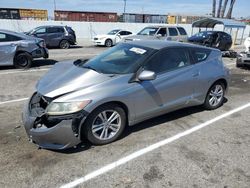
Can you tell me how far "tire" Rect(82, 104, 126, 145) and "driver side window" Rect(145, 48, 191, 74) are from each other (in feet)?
3.07

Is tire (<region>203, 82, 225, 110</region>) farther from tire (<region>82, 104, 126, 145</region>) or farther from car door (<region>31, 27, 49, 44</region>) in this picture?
car door (<region>31, 27, 49, 44</region>)

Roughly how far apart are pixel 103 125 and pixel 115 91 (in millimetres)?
549

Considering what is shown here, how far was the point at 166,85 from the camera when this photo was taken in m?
4.88

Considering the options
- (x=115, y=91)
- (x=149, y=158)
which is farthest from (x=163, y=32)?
(x=149, y=158)

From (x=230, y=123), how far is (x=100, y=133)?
267cm

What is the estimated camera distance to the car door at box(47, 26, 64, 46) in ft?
62.9

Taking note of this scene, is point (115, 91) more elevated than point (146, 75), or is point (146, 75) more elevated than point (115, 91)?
point (146, 75)

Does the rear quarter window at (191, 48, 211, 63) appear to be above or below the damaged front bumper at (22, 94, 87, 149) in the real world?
above

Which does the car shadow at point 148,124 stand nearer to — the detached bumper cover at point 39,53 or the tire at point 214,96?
the tire at point 214,96

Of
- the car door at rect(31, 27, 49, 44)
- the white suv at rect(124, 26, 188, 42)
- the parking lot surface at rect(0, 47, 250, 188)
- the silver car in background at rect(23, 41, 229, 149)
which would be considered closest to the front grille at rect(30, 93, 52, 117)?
the silver car in background at rect(23, 41, 229, 149)

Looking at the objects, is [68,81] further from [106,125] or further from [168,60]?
[168,60]

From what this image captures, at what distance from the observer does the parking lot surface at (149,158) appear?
3514 millimetres

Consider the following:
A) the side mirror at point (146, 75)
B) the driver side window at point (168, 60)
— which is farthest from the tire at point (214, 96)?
the side mirror at point (146, 75)

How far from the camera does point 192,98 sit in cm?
550
